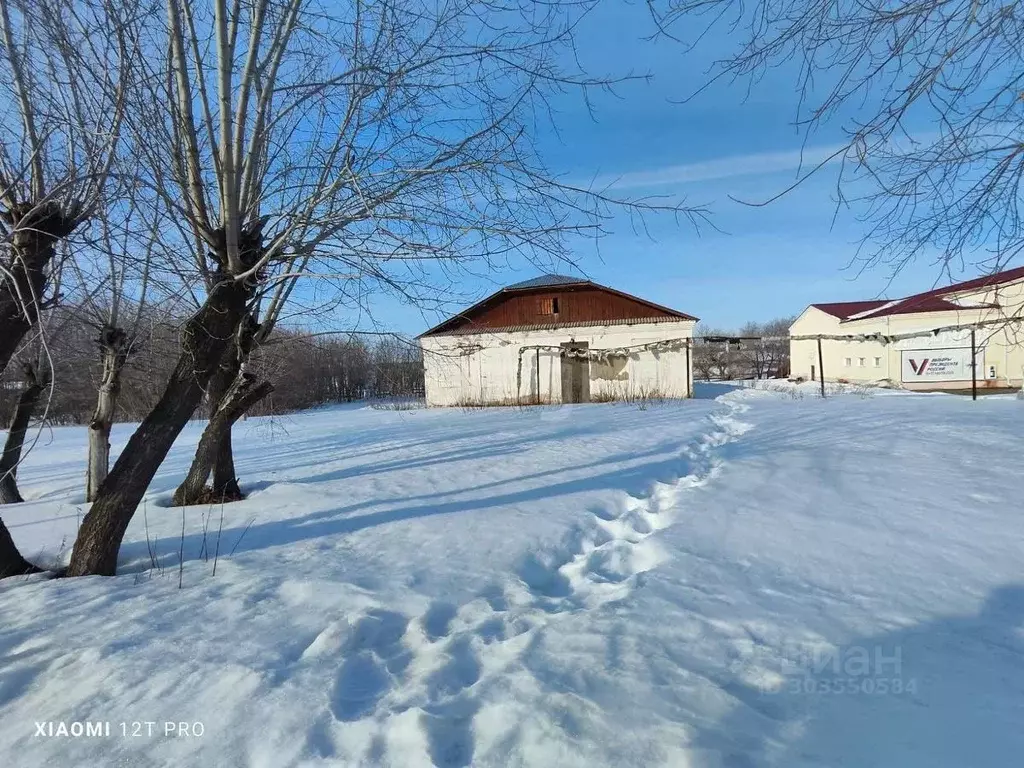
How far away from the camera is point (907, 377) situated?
21.7 metres

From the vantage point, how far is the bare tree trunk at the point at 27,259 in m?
3.52

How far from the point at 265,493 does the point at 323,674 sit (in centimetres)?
458

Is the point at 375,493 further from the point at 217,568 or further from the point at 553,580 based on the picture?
the point at 553,580

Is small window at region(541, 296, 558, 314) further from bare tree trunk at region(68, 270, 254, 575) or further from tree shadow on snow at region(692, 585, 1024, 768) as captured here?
tree shadow on snow at region(692, 585, 1024, 768)

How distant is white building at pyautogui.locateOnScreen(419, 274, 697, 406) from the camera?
64.8ft

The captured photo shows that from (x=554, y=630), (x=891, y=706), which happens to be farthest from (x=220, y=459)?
(x=891, y=706)

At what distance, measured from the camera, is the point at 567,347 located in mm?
20594

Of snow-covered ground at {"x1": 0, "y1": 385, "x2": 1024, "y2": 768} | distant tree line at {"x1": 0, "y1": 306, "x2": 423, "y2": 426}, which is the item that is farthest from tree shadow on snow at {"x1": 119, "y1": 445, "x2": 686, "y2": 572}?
distant tree line at {"x1": 0, "y1": 306, "x2": 423, "y2": 426}

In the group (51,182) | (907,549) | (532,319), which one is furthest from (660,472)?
(532,319)

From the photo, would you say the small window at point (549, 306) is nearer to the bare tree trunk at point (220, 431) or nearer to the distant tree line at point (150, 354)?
the distant tree line at point (150, 354)

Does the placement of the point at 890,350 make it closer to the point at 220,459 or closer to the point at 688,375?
the point at 688,375

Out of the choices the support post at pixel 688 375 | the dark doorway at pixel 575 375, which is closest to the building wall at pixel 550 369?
the support post at pixel 688 375

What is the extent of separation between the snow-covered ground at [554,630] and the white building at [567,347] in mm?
14157

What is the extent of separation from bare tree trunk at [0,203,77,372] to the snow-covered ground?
69.1 inches
